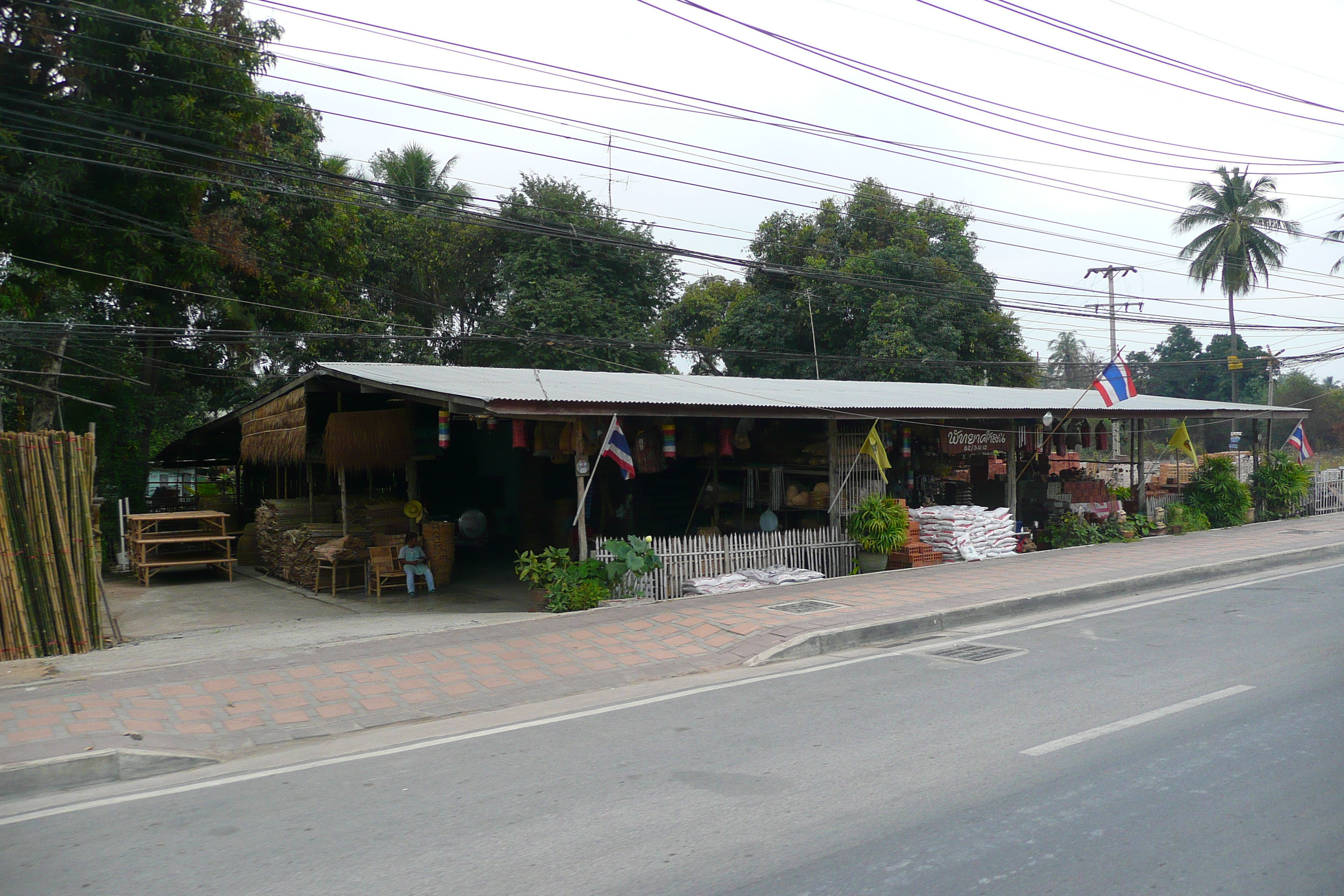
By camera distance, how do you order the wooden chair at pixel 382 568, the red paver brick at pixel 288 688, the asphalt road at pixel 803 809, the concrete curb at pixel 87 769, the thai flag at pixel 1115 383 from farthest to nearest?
the thai flag at pixel 1115 383 → the wooden chair at pixel 382 568 → the red paver brick at pixel 288 688 → the concrete curb at pixel 87 769 → the asphalt road at pixel 803 809

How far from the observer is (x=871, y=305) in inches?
1298

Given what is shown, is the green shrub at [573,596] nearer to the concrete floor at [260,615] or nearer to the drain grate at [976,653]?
the concrete floor at [260,615]

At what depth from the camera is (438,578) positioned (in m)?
15.0

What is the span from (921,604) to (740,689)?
4099mm

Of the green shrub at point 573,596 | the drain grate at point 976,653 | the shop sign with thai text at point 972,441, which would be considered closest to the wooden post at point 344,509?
the green shrub at point 573,596

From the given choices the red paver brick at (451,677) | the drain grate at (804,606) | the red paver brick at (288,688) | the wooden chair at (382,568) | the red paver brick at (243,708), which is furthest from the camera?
the wooden chair at (382,568)

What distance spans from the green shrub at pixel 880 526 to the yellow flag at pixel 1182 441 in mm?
8674

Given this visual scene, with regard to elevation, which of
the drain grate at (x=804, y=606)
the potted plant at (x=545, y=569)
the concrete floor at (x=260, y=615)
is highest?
the potted plant at (x=545, y=569)

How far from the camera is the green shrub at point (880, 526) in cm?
1416

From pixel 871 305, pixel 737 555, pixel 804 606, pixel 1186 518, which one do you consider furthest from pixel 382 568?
pixel 871 305

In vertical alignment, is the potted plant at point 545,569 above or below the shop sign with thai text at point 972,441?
below

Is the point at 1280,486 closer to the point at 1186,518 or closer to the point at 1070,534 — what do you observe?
the point at 1186,518

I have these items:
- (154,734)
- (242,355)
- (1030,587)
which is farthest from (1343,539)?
(242,355)

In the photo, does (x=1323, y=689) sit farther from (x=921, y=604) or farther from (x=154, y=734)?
(x=154, y=734)
